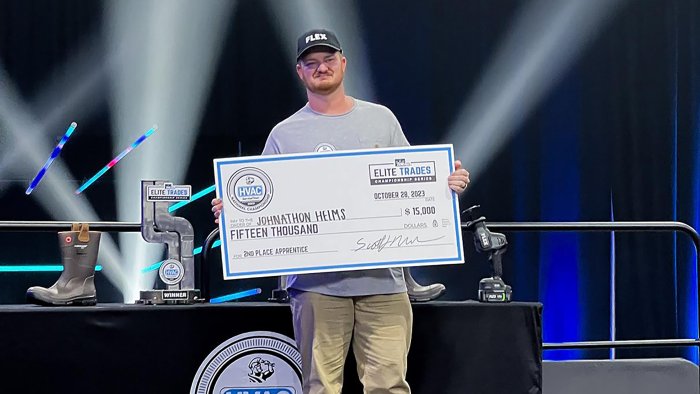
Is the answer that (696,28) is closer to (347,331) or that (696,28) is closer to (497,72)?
(497,72)

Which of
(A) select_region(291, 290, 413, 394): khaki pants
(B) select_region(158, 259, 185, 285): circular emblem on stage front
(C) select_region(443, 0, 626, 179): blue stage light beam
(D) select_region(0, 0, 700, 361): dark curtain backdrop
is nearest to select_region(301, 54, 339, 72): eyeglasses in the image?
(A) select_region(291, 290, 413, 394): khaki pants

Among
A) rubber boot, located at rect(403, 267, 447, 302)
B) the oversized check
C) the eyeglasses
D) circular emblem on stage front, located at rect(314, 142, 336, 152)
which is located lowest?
rubber boot, located at rect(403, 267, 447, 302)

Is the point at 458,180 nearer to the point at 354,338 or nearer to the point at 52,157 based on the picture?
the point at 354,338

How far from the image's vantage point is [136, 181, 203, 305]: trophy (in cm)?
259

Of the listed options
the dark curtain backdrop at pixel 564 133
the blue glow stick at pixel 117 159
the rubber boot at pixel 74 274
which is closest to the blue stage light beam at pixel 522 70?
the dark curtain backdrop at pixel 564 133

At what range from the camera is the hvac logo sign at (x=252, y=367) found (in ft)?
8.23

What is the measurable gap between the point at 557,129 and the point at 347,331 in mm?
2642

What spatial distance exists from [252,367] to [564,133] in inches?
106

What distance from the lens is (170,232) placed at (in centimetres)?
263

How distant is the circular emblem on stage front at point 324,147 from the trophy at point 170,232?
0.48 metres

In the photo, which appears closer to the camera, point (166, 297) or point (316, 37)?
point (316, 37)

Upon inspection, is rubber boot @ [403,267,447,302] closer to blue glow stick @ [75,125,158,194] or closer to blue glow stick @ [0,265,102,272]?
blue glow stick @ [75,125,158,194]

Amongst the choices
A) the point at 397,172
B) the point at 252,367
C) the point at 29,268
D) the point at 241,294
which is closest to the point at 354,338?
the point at 252,367

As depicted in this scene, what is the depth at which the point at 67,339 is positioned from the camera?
2.46 m
